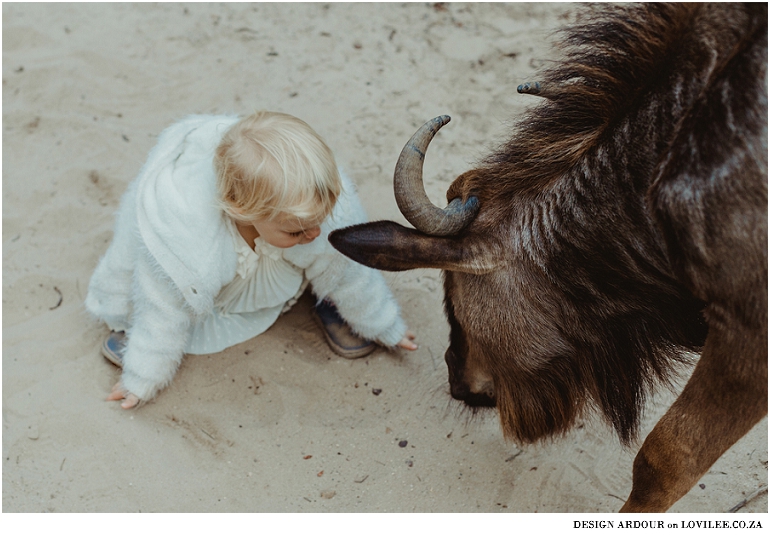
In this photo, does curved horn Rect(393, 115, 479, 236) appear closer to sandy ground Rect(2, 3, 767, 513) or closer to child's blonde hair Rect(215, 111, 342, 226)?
child's blonde hair Rect(215, 111, 342, 226)

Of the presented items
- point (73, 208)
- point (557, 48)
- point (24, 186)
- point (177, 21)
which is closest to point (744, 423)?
point (557, 48)

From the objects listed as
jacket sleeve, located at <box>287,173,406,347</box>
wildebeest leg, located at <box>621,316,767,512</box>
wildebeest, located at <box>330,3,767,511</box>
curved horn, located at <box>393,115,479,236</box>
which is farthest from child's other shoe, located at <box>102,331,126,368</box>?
wildebeest leg, located at <box>621,316,767,512</box>

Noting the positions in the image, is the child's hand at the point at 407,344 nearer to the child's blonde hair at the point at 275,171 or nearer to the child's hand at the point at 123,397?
the child's blonde hair at the point at 275,171

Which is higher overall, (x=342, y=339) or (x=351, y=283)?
(x=351, y=283)

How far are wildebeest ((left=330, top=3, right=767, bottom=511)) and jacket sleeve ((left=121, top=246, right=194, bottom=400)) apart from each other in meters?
1.20

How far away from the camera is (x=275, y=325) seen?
142 inches

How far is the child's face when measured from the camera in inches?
112

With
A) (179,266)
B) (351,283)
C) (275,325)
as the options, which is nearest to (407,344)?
(351,283)

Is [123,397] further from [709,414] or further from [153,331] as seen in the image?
[709,414]

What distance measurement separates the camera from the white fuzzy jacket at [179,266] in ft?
9.80

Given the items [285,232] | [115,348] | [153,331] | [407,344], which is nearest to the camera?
[285,232]

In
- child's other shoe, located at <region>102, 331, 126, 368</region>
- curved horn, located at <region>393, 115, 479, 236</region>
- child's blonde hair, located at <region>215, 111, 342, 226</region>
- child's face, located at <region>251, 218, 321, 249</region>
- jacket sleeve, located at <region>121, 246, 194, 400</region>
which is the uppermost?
curved horn, located at <region>393, 115, 479, 236</region>

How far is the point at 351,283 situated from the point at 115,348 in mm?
1157

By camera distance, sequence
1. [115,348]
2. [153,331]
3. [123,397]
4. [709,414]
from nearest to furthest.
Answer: [709,414] < [153,331] < [123,397] < [115,348]
